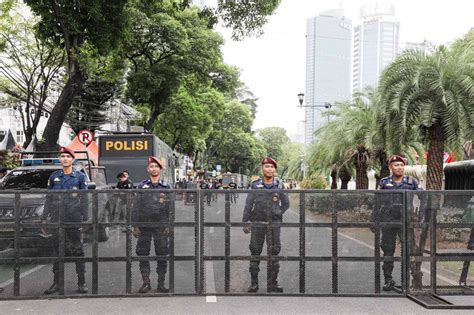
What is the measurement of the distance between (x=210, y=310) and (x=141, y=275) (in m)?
1.19

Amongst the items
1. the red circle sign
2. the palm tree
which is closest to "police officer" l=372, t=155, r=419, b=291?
the palm tree

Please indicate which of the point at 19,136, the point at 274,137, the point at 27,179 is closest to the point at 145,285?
the point at 27,179

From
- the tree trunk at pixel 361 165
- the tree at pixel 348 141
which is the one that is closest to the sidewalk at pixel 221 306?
the tree at pixel 348 141

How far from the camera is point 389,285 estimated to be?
6.83m

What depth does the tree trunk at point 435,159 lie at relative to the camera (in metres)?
13.1

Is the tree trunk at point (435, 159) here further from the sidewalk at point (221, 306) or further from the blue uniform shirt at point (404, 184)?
the sidewalk at point (221, 306)

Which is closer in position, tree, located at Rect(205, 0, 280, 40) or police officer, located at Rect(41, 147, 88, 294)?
police officer, located at Rect(41, 147, 88, 294)

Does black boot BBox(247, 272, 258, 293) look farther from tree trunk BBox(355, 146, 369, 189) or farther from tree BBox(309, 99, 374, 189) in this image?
tree trunk BBox(355, 146, 369, 189)

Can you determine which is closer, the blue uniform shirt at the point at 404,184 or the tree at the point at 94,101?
the blue uniform shirt at the point at 404,184

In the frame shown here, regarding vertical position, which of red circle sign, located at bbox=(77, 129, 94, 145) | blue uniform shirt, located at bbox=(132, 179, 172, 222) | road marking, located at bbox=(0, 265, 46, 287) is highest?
red circle sign, located at bbox=(77, 129, 94, 145)

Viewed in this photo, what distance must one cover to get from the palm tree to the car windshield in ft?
28.2

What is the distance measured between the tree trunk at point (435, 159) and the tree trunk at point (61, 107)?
990 cm

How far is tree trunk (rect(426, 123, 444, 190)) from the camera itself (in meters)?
13.1

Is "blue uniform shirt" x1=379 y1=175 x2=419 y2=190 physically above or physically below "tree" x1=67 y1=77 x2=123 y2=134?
below
